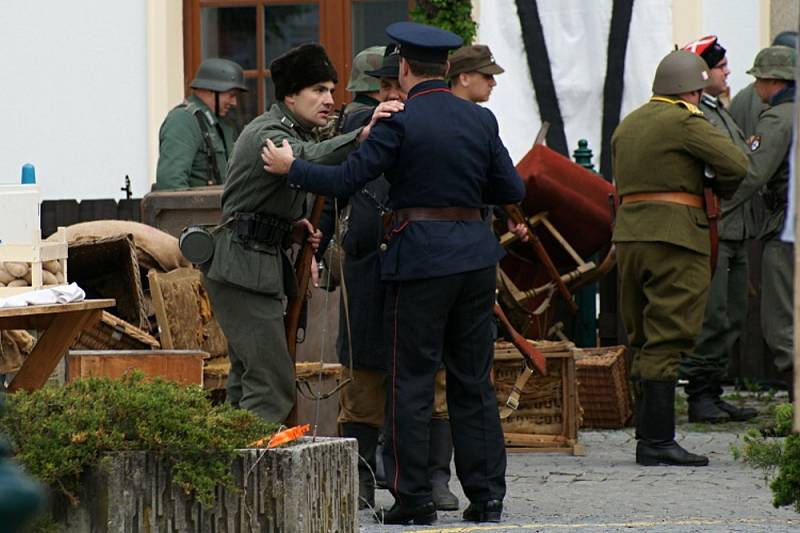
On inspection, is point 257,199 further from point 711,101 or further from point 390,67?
point 711,101

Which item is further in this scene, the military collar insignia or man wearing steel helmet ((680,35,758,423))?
man wearing steel helmet ((680,35,758,423))

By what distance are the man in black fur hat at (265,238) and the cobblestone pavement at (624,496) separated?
65 cm

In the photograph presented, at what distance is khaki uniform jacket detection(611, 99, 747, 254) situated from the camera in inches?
299

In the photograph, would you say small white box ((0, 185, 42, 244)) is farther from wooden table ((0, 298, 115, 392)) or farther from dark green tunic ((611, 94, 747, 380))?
dark green tunic ((611, 94, 747, 380))

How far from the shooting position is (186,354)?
764cm

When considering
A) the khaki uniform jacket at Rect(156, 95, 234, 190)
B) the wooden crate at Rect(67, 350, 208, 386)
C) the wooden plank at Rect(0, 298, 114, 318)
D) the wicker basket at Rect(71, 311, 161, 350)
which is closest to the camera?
the wooden plank at Rect(0, 298, 114, 318)

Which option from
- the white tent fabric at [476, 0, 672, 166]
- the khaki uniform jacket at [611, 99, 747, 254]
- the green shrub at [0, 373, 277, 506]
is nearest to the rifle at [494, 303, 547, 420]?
the khaki uniform jacket at [611, 99, 747, 254]

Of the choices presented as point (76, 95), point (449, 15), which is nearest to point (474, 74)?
point (449, 15)

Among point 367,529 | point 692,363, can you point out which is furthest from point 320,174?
point 692,363

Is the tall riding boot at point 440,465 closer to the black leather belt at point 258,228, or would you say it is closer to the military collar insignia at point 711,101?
the black leather belt at point 258,228

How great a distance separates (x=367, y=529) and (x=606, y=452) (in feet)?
9.48

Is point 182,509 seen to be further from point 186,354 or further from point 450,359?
point 186,354

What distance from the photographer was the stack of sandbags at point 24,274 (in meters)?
6.06

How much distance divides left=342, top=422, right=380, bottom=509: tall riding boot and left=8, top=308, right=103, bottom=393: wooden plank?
1158mm
